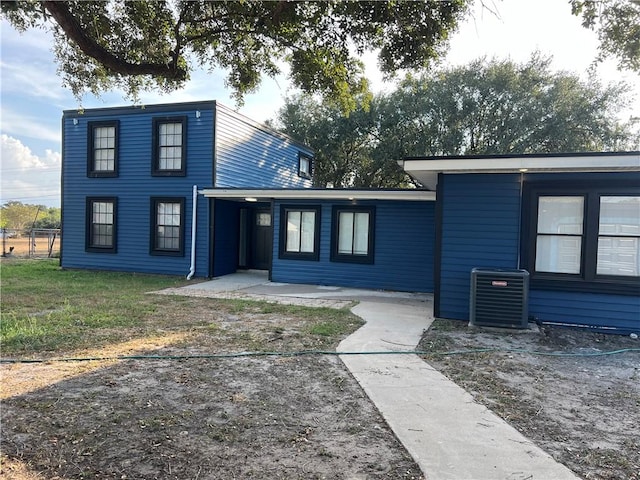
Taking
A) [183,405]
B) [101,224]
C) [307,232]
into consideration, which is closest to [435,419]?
[183,405]

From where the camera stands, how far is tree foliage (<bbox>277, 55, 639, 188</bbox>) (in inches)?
795

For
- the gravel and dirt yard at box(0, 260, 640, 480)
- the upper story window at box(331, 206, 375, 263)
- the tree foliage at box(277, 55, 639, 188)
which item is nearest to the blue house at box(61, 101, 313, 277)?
the upper story window at box(331, 206, 375, 263)

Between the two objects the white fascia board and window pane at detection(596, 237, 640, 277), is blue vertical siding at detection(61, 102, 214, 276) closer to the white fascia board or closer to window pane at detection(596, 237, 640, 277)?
the white fascia board

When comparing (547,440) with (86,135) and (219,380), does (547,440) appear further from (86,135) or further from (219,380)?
(86,135)

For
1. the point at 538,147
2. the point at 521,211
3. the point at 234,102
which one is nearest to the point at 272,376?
the point at 521,211

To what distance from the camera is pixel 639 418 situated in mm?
3590

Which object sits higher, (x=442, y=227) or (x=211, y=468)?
(x=442, y=227)

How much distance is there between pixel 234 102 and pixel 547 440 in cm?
712

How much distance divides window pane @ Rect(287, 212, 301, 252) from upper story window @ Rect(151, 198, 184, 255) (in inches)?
130

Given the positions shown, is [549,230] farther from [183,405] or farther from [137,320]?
[137,320]

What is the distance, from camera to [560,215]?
6.98m

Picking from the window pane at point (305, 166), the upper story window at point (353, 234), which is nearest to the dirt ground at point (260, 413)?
the upper story window at point (353, 234)

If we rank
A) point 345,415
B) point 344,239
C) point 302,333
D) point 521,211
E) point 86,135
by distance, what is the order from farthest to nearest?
1. point 86,135
2. point 344,239
3. point 521,211
4. point 302,333
5. point 345,415

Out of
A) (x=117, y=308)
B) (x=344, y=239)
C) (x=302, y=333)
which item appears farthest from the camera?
(x=344, y=239)
